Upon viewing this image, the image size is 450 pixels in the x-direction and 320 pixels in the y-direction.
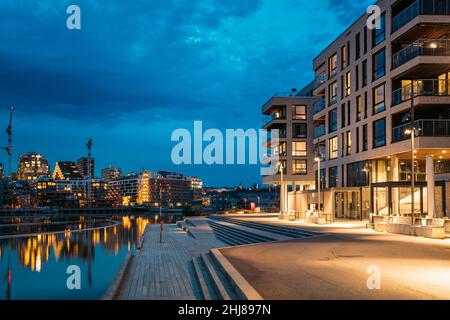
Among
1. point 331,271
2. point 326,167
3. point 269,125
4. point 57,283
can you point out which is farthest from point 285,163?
point 331,271

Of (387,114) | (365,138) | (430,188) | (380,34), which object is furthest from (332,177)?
(430,188)

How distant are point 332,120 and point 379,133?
10.8 m

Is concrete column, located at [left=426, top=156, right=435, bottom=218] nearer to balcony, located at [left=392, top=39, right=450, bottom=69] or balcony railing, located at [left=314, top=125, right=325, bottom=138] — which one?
balcony, located at [left=392, top=39, right=450, bottom=69]

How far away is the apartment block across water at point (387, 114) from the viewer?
31.6 m

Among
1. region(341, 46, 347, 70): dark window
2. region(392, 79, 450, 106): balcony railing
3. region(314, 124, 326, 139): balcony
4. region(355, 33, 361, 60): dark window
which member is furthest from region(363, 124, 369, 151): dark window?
region(314, 124, 326, 139): balcony

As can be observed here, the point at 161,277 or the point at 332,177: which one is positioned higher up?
the point at 332,177

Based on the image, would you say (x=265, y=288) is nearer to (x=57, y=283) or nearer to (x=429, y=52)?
(x=57, y=283)

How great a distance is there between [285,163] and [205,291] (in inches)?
2086

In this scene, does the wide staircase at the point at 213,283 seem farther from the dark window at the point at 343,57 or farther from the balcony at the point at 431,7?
the dark window at the point at 343,57

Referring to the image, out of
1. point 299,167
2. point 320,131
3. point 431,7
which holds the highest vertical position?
point 431,7

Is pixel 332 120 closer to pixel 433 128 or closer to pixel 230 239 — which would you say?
pixel 433 128

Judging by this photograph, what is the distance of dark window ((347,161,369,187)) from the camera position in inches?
1567

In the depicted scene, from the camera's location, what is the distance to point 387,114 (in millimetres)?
35750

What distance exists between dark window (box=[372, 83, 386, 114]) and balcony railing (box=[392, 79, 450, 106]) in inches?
91.1
